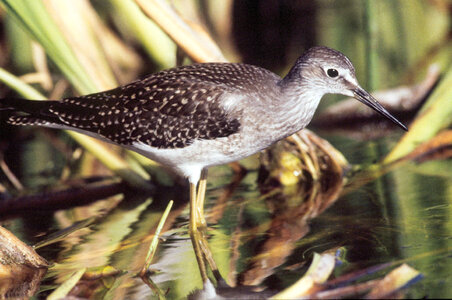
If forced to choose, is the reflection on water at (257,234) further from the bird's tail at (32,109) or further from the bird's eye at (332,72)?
the bird's eye at (332,72)

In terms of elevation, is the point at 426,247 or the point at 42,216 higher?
the point at 426,247

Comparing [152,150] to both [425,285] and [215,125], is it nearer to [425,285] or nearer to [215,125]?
[215,125]

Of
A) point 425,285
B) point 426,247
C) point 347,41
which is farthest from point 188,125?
point 347,41

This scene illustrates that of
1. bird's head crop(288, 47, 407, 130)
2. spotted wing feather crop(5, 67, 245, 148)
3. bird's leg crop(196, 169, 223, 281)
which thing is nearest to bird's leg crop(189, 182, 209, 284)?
bird's leg crop(196, 169, 223, 281)

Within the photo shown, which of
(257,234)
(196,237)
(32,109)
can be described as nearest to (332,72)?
(257,234)

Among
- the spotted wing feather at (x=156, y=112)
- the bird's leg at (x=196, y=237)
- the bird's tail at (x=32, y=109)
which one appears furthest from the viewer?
the bird's tail at (x=32, y=109)

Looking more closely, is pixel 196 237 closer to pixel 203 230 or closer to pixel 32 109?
pixel 203 230

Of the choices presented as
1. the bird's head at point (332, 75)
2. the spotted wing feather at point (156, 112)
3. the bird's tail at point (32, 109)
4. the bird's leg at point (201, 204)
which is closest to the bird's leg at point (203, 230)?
the bird's leg at point (201, 204)

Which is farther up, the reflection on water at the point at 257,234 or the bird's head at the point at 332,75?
the bird's head at the point at 332,75
